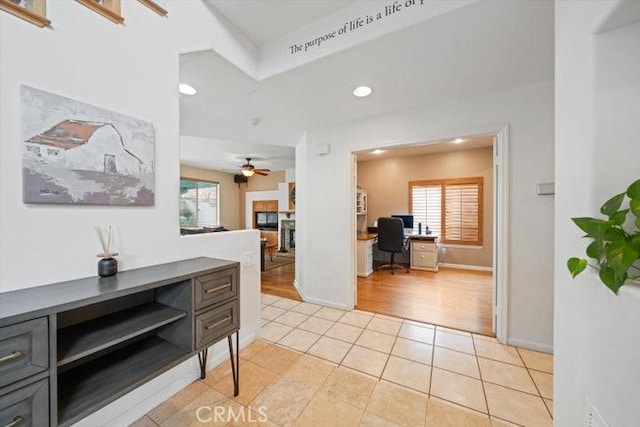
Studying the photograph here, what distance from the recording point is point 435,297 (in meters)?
3.47

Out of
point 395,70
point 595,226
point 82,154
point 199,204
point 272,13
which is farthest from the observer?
point 199,204

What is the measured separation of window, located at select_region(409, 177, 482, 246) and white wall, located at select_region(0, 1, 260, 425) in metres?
4.75

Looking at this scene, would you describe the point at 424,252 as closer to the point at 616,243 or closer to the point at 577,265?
the point at 577,265

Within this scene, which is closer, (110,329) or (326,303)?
(110,329)

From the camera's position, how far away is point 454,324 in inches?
105

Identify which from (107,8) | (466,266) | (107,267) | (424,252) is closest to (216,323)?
(107,267)

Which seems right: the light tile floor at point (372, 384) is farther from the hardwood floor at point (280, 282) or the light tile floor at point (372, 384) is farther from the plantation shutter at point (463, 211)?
the plantation shutter at point (463, 211)

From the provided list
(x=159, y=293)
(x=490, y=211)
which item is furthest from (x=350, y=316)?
(x=490, y=211)

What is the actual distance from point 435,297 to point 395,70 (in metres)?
3.09

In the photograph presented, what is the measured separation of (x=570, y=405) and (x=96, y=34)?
322 cm

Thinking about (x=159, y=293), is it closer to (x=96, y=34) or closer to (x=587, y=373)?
(x=96, y=34)

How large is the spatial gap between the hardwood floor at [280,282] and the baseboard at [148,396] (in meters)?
1.71

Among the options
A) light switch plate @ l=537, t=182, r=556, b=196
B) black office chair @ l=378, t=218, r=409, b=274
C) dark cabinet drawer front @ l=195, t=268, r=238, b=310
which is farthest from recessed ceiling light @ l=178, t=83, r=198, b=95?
black office chair @ l=378, t=218, r=409, b=274

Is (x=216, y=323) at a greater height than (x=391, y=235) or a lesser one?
lesser
